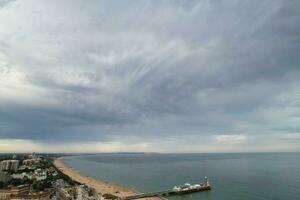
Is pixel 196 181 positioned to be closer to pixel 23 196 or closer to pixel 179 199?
pixel 179 199

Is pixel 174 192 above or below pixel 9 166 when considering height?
below

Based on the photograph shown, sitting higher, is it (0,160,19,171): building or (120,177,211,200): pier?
(0,160,19,171): building

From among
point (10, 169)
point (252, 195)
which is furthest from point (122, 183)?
point (10, 169)

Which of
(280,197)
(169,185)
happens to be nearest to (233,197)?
(280,197)

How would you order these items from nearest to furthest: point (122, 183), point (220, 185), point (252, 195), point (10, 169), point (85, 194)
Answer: point (85, 194), point (252, 195), point (220, 185), point (122, 183), point (10, 169)

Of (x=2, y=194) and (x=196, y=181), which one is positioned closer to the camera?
(x=2, y=194)

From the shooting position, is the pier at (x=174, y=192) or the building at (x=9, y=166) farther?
the building at (x=9, y=166)

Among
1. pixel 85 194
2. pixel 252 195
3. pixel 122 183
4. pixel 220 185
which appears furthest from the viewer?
pixel 122 183

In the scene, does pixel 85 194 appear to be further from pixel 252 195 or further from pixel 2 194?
pixel 252 195

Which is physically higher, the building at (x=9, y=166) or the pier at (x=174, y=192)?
the building at (x=9, y=166)

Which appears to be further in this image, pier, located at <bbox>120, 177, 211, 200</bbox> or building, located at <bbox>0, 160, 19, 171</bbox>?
building, located at <bbox>0, 160, 19, 171</bbox>

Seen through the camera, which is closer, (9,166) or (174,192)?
(174,192)
